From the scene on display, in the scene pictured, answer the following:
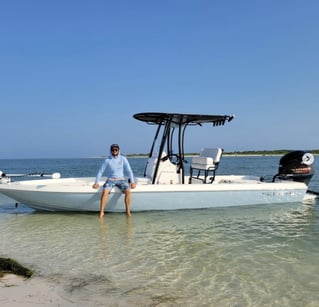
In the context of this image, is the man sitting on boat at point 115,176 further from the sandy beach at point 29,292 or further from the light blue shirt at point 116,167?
the sandy beach at point 29,292

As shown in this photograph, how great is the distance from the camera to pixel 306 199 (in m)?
10.6

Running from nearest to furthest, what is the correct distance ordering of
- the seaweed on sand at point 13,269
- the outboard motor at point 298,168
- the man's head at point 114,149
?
the seaweed on sand at point 13,269, the man's head at point 114,149, the outboard motor at point 298,168

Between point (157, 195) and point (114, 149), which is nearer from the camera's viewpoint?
point (114, 149)

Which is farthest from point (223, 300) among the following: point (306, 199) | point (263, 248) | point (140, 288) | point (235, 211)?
point (306, 199)

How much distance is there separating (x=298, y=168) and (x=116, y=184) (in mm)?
5078

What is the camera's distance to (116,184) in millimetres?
7855

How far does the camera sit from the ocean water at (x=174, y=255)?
12.0 ft

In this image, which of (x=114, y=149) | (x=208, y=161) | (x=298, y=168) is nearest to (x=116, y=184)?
(x=114, y=149)

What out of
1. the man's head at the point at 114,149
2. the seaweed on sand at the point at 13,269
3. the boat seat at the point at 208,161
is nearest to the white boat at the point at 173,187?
the boat seat at the point at 208,161

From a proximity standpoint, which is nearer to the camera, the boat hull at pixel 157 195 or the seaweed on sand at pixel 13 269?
the seaweed on sand at pixel 13 269

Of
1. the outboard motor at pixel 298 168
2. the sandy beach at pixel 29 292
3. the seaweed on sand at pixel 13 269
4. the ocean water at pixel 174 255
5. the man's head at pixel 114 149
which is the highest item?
the man's head at pixel 114 149

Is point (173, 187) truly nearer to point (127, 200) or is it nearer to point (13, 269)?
point (127, 200)

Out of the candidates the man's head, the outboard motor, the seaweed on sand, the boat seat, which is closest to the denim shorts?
the man's head

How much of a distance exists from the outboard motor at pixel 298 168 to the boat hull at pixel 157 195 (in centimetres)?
26
